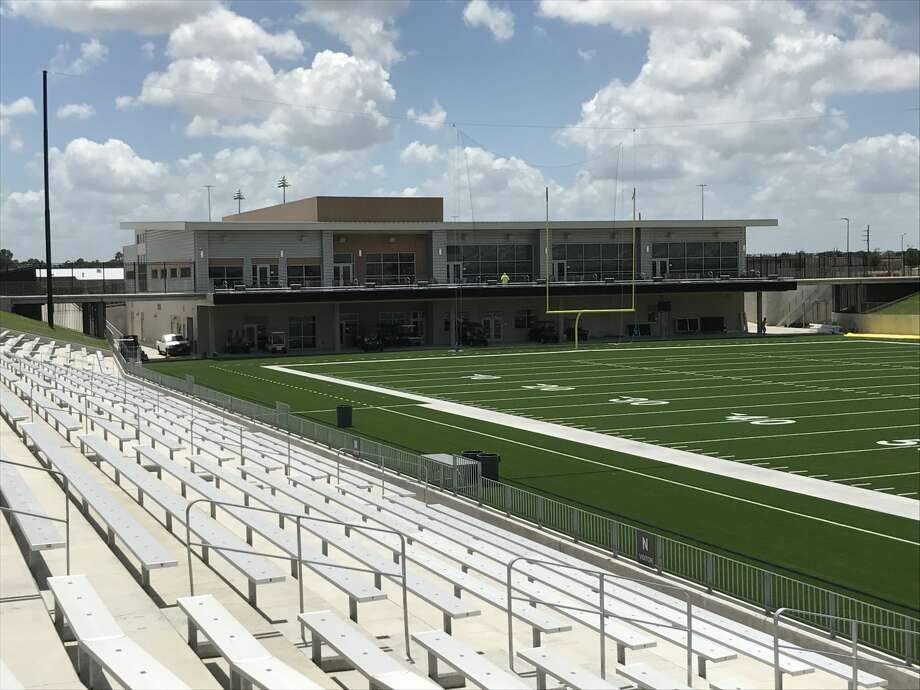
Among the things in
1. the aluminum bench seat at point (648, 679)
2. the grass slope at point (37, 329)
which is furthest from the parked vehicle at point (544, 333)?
the aluminum bench seat at point (648, 679)

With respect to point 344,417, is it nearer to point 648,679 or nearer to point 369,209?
point 648,679

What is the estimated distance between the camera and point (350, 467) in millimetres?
24500

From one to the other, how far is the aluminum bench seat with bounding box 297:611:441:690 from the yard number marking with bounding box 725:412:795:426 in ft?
86.0

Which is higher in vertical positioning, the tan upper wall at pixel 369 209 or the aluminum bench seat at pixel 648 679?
the tan upper wall at pixel 369 209

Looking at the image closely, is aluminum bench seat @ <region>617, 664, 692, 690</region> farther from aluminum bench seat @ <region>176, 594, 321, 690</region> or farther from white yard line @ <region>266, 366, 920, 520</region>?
white yard line @ <region>266, 366, 920, 520</region>

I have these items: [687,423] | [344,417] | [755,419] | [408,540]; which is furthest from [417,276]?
[408,540]

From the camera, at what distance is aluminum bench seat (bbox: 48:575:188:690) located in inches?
281

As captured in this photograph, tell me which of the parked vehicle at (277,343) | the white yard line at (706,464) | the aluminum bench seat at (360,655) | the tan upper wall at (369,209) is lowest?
the white yard line at (706,464)

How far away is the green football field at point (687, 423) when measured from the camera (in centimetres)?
1975

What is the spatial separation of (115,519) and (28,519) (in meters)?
1.02

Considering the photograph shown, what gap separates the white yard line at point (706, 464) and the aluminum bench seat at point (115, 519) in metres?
14.3

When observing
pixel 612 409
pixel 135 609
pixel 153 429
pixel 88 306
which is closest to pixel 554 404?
pixel 612 409

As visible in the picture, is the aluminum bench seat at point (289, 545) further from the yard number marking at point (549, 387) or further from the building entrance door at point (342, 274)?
the building entrance door at point (342, 274)

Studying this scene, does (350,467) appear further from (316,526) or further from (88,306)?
(88,306)
